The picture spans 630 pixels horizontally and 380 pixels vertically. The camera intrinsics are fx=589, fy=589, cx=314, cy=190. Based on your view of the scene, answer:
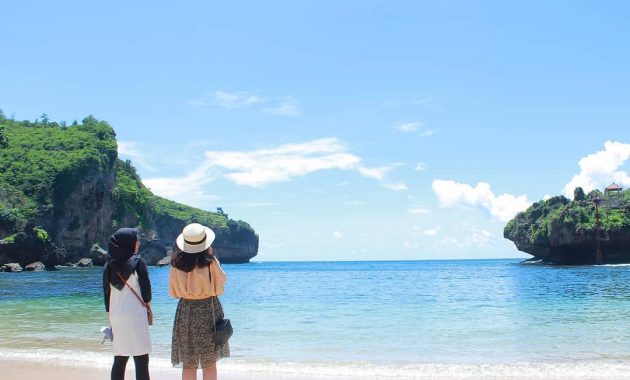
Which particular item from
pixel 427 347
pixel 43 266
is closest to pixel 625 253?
pixel 43 266

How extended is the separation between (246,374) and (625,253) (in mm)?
89910

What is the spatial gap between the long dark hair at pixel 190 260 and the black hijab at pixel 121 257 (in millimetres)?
Result: 415

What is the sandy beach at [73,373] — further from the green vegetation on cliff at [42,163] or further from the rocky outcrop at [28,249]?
the green vegetation on cliff at [42,163]

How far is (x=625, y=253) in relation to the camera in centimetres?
8581

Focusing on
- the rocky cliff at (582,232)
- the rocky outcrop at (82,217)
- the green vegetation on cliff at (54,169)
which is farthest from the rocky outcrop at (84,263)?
the rocky cliff at (582,232)

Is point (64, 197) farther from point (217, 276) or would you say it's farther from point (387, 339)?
point (217, 276)

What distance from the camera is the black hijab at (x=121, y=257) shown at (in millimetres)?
5559

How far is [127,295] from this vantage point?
18.4 ft

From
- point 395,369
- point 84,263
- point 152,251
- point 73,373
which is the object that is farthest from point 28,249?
point 395,369

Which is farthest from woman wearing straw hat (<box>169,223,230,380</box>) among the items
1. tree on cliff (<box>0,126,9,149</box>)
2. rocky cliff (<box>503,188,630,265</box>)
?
tree on cliff (<box>0,126,9,149</box>)

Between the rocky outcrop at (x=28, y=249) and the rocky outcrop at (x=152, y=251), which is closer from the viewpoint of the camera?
the rocky outcrop at (x=28, y=249)

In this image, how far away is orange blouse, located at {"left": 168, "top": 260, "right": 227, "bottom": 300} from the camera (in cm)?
549

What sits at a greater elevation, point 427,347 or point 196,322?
point 196,322

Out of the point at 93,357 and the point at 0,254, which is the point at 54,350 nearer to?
the point at 93,357
